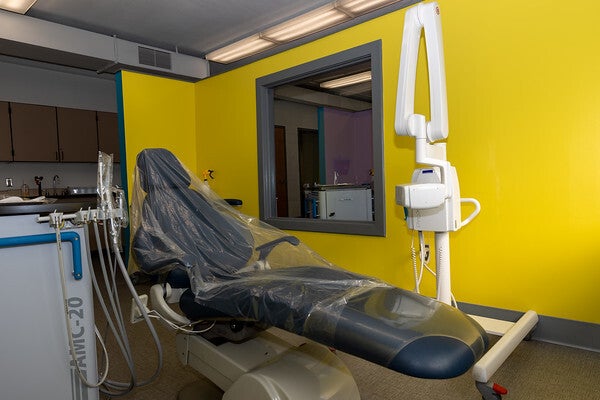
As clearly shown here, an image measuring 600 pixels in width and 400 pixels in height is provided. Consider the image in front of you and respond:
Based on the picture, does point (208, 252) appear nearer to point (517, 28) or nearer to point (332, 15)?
point (517, 28)

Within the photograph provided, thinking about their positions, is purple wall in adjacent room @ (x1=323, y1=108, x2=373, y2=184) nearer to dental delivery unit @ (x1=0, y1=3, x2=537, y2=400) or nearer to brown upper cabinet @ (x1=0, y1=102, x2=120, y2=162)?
brown upper cabinet @ (x1=0, y1=102, x2=120, y2=162)

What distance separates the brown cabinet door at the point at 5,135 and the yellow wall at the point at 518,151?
4.84 metres

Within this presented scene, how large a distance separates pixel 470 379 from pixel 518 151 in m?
1.41

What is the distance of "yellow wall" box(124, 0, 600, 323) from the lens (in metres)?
2.27

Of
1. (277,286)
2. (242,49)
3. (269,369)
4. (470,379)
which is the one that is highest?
(242,49)

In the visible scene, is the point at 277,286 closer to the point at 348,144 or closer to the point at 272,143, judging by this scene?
the point at 272,143

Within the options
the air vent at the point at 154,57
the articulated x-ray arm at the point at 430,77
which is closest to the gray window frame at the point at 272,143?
the articulated x-ray arm at the point at 430,77

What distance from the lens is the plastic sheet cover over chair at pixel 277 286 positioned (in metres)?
1.04

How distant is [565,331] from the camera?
237cm

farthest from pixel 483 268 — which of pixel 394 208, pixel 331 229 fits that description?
pixel 331 229

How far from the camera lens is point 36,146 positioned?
17.8 ft

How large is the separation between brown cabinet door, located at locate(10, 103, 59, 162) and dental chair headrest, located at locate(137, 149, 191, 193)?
178 inches

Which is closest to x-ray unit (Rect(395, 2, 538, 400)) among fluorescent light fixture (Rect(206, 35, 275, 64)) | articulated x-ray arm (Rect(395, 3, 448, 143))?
articulated x-ray arm (Rect(395, 3, 448, 143))

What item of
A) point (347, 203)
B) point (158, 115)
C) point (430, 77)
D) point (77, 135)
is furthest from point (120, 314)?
point (77, 135)
